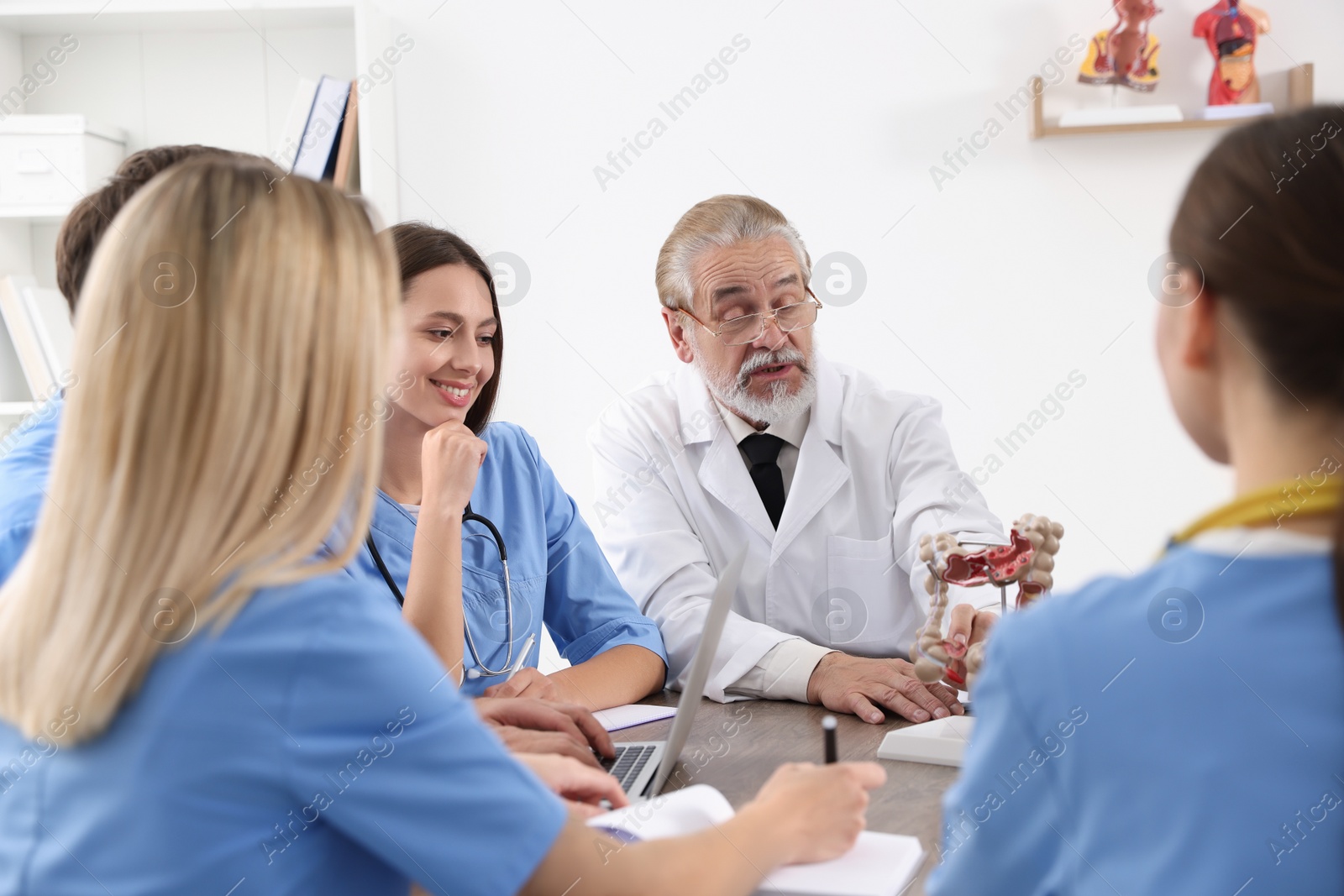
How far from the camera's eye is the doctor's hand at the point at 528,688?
1.63 metres

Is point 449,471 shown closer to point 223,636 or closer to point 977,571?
point 977,571

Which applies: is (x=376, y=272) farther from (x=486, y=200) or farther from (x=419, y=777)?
(x=486, y=200)

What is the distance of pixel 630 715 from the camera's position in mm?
1678

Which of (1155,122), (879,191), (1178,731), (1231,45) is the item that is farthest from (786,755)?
(1231,45)

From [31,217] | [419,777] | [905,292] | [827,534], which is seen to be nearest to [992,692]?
[419,777]

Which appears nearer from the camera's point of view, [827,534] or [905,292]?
[827,534]

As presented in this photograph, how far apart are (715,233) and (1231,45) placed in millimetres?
1566

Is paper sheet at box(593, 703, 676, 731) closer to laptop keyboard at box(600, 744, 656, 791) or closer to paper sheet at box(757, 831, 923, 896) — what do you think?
laptop keyboard at box(600, 744, 656, 791)

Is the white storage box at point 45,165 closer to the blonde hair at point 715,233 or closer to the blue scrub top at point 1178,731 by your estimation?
the blonde hair at point 715,233

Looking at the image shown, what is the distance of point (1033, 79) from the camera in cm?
300

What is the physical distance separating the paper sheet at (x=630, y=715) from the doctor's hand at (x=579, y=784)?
42 cm

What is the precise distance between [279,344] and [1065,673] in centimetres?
62

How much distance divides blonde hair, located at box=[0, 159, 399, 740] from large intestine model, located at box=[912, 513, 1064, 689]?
2.99ft

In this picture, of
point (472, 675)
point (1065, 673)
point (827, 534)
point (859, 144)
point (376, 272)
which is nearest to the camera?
point (1065, 673)
